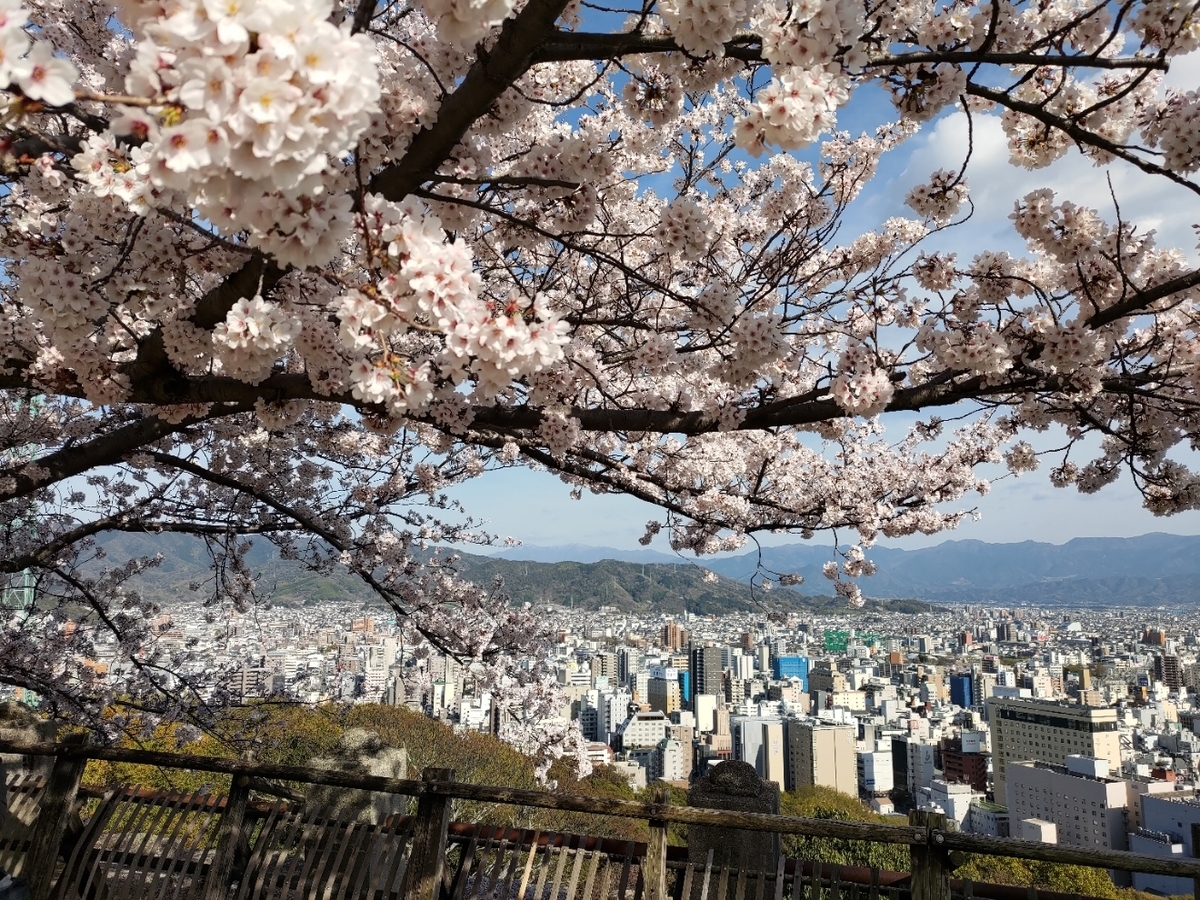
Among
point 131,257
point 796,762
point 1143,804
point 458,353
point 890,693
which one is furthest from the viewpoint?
point 890,693

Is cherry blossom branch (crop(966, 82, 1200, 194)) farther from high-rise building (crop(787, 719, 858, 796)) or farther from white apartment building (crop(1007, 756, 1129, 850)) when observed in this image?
high-rise building (crop(787, 719, 858, 796))

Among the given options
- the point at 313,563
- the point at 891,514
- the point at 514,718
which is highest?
the point at 891,514

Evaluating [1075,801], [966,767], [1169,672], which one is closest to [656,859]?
[1075,801]

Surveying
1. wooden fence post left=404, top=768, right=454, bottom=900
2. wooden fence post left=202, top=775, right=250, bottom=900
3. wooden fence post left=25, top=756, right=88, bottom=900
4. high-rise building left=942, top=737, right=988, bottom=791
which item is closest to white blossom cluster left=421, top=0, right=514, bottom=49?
wooden fence post left=404, top=768, right=454, bottom=900

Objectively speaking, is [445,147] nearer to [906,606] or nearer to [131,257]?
[131,257]

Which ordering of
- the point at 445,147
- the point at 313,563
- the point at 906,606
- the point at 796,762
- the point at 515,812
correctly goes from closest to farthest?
the point at 445,147 → the point at 313,563 → the point at 515,812 → the point at 796,762 → the point at 906,606

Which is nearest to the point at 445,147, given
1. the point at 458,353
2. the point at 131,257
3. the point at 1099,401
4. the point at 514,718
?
the point at 458,353
